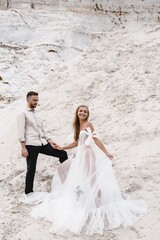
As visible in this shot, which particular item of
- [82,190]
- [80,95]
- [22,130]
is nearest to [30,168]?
[22,130]

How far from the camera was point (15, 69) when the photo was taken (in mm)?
8266

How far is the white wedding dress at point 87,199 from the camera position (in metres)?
3.64

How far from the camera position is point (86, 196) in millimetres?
3859

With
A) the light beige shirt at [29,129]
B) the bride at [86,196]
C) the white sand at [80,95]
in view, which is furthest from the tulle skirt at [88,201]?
the light beige shirt at [29,129]

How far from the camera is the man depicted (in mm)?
4227

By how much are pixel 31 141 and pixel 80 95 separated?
2.24 m

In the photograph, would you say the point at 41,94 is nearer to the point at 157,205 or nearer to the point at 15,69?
the point at 15,69

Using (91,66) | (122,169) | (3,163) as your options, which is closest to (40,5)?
(91,66)

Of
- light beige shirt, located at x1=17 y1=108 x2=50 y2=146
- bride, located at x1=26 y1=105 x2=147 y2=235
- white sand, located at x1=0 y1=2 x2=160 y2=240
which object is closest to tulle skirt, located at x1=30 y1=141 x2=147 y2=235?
bride, located at x1=26 y1=105 x2=147 y2=235

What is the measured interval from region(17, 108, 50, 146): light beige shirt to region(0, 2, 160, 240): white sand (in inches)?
22.3

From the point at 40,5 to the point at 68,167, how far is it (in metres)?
7.80

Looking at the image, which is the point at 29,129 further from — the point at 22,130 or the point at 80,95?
the point at 80,95

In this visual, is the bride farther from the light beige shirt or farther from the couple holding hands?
the light beige shirt

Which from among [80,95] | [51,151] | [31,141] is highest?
[80,95]
